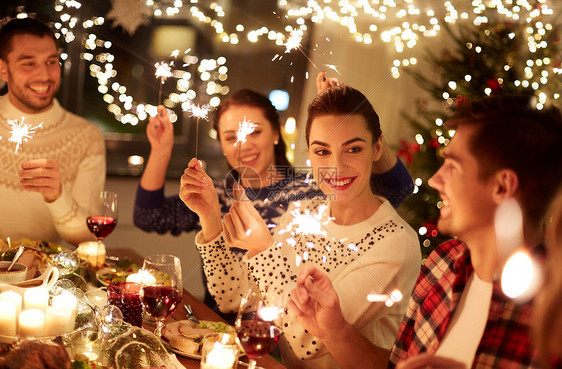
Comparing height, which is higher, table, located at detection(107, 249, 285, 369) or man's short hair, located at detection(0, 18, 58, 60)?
man's short hair, located at detection(0, 18, 58, 60)

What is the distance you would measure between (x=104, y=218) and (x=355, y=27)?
3.64 ft

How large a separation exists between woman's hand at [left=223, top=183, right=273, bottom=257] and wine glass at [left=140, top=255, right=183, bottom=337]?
0.31 m

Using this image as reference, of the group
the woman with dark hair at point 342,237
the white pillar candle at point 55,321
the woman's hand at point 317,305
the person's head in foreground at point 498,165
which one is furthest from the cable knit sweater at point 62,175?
the person's head in foreground at point 498,165

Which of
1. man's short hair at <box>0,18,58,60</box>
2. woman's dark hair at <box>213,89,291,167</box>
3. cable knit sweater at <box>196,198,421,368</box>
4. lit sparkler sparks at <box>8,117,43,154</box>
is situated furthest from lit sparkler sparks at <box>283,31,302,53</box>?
lit sparkler sparks at <box>8,117,43,154</box>

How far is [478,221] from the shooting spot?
52.8 inches

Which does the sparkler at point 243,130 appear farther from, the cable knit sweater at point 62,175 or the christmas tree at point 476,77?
the christmas tree at point 476,77

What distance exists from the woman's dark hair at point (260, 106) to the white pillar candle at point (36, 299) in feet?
3.82

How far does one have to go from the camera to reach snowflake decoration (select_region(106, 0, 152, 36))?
105 inches

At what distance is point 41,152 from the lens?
2.57 metres

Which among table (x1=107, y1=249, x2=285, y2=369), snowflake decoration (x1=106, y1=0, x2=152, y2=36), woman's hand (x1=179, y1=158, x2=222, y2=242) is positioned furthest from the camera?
snowflake decoration (x1=106, y1=0, x2=152, y2=36)

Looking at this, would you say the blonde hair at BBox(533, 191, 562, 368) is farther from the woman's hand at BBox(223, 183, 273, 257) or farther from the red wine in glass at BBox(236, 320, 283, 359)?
the woman's hand at BBox(223, 183, 273, 257)

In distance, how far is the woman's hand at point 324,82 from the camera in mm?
1848

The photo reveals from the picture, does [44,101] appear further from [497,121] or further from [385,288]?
[497,121]

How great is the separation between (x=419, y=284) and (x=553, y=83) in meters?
1.80
